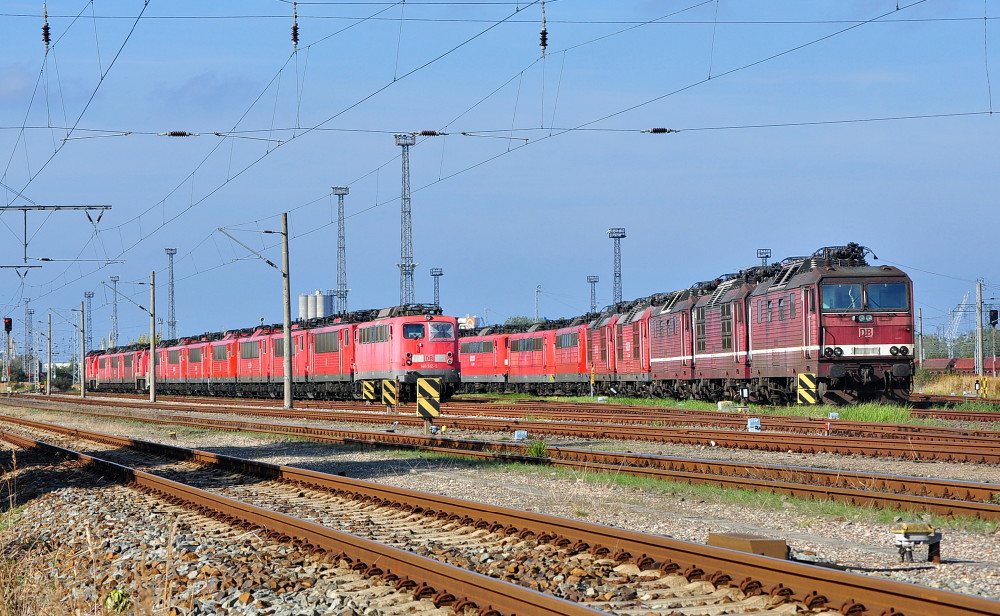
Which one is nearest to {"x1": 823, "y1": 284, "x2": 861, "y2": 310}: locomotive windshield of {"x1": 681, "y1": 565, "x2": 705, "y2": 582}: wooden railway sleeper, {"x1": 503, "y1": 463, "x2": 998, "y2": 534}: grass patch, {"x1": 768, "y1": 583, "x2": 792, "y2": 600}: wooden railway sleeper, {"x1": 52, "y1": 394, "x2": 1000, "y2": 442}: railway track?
{"x1": 52, "y1": 394, "x2": 1000, "y2": 442}: railway track

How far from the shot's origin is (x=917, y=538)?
8727 mm

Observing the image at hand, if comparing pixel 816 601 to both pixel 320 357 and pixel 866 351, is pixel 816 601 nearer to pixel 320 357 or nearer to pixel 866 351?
pixel 866 351

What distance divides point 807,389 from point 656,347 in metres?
14.3

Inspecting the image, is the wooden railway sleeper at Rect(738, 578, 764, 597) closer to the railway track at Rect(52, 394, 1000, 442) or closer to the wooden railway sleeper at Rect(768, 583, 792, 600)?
the wooden railway sleeper at Rect(768, 583, 792, 600)

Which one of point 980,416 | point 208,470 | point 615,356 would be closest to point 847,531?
point 208,470

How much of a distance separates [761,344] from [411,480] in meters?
17.3

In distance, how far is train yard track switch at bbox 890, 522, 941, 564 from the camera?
28.6 feet

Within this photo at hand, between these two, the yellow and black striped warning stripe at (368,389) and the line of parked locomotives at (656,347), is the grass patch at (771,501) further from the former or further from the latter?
the yellow and black striped warning stripe at (368,389)

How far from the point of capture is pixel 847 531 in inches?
428

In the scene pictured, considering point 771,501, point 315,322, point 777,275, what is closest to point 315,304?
point 315,322

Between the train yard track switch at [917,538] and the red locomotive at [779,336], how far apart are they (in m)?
18.7

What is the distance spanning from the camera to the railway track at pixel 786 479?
11922 mm

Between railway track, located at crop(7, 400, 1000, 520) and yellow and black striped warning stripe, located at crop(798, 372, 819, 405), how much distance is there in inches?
377

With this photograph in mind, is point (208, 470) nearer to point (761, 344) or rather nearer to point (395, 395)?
point (395, 395)
